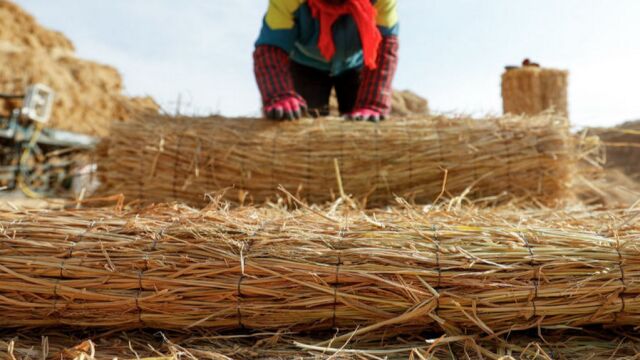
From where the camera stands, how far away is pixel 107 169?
86.7 inches

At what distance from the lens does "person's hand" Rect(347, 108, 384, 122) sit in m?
2.16

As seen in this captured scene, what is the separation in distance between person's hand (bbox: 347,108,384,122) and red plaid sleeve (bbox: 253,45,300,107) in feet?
0.92

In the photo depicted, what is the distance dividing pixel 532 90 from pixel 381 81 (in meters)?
3.10

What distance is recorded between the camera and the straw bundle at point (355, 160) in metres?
1.95

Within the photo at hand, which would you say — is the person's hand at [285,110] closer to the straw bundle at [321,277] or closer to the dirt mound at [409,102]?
the straw bundle at [321,277]

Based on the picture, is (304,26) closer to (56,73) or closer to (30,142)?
(30,142)

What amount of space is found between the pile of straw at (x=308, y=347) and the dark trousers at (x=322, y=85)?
6.28 feet

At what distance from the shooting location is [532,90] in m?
4.89

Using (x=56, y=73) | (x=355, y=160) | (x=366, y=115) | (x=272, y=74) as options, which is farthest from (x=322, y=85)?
(x=56, y=73)

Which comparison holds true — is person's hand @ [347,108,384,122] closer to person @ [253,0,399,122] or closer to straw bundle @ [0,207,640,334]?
person @ [253,0,399,122]

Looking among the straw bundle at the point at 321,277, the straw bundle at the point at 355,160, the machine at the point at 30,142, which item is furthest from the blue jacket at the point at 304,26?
the machine at the point at 30,142

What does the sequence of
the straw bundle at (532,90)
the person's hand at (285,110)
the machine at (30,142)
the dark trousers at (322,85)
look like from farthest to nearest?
the machine at (30,142) < the straw bundle at (532,90) < the dark trousers at (322,85) < the person's hand at (285,110)

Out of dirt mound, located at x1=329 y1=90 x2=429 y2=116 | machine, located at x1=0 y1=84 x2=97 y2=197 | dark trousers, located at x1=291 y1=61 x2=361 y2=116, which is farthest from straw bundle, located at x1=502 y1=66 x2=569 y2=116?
machine, located at x1=0 y1=84 x2=97 y2=197

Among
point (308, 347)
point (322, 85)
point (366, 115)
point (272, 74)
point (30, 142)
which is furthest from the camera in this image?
point (30, 142)
